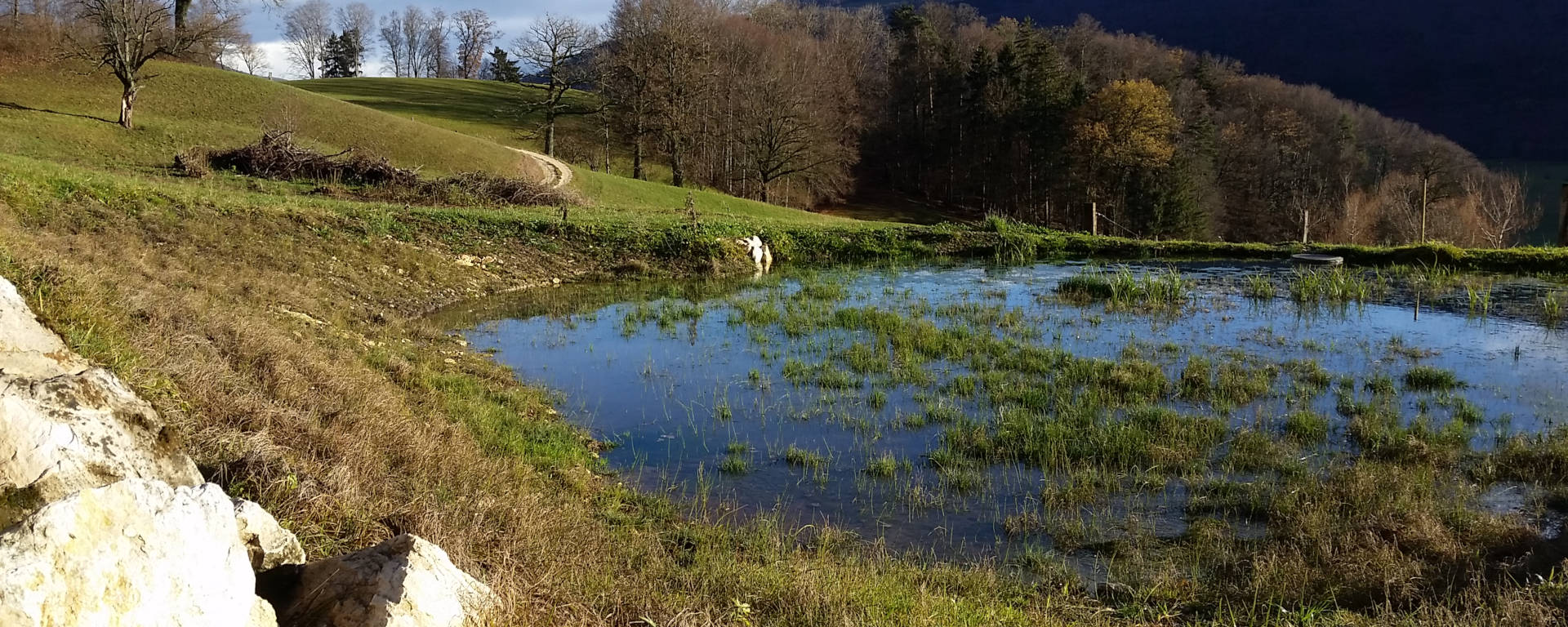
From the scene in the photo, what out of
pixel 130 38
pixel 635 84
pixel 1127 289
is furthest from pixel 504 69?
pixel 1127 289

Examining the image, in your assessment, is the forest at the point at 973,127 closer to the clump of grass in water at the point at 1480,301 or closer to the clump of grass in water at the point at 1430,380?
the clump of grass in water at the point at 1480,301

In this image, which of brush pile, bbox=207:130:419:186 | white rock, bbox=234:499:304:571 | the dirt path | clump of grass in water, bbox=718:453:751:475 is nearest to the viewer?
white rock, bbox=234:499:304:571

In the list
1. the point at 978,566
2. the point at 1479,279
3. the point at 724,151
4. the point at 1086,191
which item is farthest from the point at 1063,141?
the point at 978,566

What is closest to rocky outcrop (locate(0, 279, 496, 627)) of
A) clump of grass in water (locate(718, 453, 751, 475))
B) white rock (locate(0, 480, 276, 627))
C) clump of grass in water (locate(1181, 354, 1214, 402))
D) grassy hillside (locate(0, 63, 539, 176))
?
white rock (locate(0, 480, 276, 627))

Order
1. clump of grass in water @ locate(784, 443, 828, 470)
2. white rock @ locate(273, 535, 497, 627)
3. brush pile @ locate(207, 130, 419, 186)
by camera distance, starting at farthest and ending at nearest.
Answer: brush pile @ locate(207, 130, 419, 186), clump of grass in water @ locate(784, 443, 828, 470), white rock @ locate(273, 535, 497, 627)

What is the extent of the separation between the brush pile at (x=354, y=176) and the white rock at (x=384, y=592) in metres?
26.4

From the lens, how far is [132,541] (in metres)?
2.52

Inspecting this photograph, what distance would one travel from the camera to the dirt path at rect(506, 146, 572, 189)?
36344 millimetres

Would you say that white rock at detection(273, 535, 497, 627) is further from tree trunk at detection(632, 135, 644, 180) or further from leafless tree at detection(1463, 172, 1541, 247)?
tree trunk at detection(632, 135, 644, 180)

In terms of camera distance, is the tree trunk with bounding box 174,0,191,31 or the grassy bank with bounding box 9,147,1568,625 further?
the tree trunk with bounding box 174,0,191,31

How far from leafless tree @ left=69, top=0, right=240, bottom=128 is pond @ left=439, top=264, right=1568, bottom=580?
75.8 ft

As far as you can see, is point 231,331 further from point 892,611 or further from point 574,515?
point 892,611

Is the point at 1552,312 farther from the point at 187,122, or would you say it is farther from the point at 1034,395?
the point at 187,122

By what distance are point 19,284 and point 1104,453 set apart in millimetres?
8430
